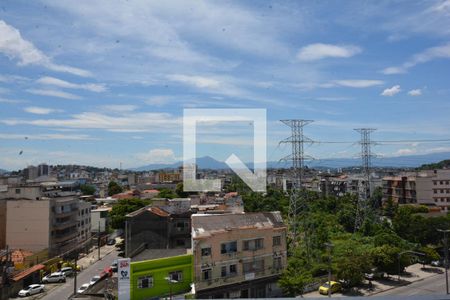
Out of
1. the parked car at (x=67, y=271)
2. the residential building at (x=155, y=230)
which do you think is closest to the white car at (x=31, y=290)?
the parked car at (x=67, y=271)

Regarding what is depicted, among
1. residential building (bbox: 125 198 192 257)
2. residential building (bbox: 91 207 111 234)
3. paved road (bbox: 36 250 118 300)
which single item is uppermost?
residential building (bbox: 125 198 192 257)

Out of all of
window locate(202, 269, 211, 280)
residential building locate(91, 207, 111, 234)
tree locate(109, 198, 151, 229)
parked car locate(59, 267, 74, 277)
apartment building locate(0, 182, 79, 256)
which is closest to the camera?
window locate(202, 269, 211, 280)

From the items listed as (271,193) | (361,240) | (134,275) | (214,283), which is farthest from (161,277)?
(271,193)

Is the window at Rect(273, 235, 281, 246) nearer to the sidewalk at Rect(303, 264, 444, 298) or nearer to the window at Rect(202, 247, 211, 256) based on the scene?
the sidewalk at Rect(303, 264, 444, 298)

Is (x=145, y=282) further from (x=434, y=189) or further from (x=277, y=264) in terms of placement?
(x=434, y=189)

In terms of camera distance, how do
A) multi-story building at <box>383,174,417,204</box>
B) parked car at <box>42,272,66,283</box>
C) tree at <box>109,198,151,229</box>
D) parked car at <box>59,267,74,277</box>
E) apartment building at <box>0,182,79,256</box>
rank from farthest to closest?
multi-story building at <box>383,174,417,204</box>, tree at <box>109,198,151,229</box>, apartment building at <box>0,182,79,256</box>, parked car at <box>59,267,74,277</box>, parked car at <box>42,272,66,283</box>

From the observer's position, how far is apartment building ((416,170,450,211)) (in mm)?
14828

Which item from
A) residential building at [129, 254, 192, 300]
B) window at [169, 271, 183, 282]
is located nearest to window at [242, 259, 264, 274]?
residential building at [129, 254, 192, 300]

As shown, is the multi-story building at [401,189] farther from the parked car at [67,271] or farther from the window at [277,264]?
the parked car at [67,271]

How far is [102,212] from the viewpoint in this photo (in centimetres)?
1346

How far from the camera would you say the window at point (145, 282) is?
5.45m

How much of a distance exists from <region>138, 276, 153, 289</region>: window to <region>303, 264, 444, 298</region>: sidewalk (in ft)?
8.60

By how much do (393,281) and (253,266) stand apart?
3.28 metres

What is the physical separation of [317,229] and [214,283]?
4506 mm
